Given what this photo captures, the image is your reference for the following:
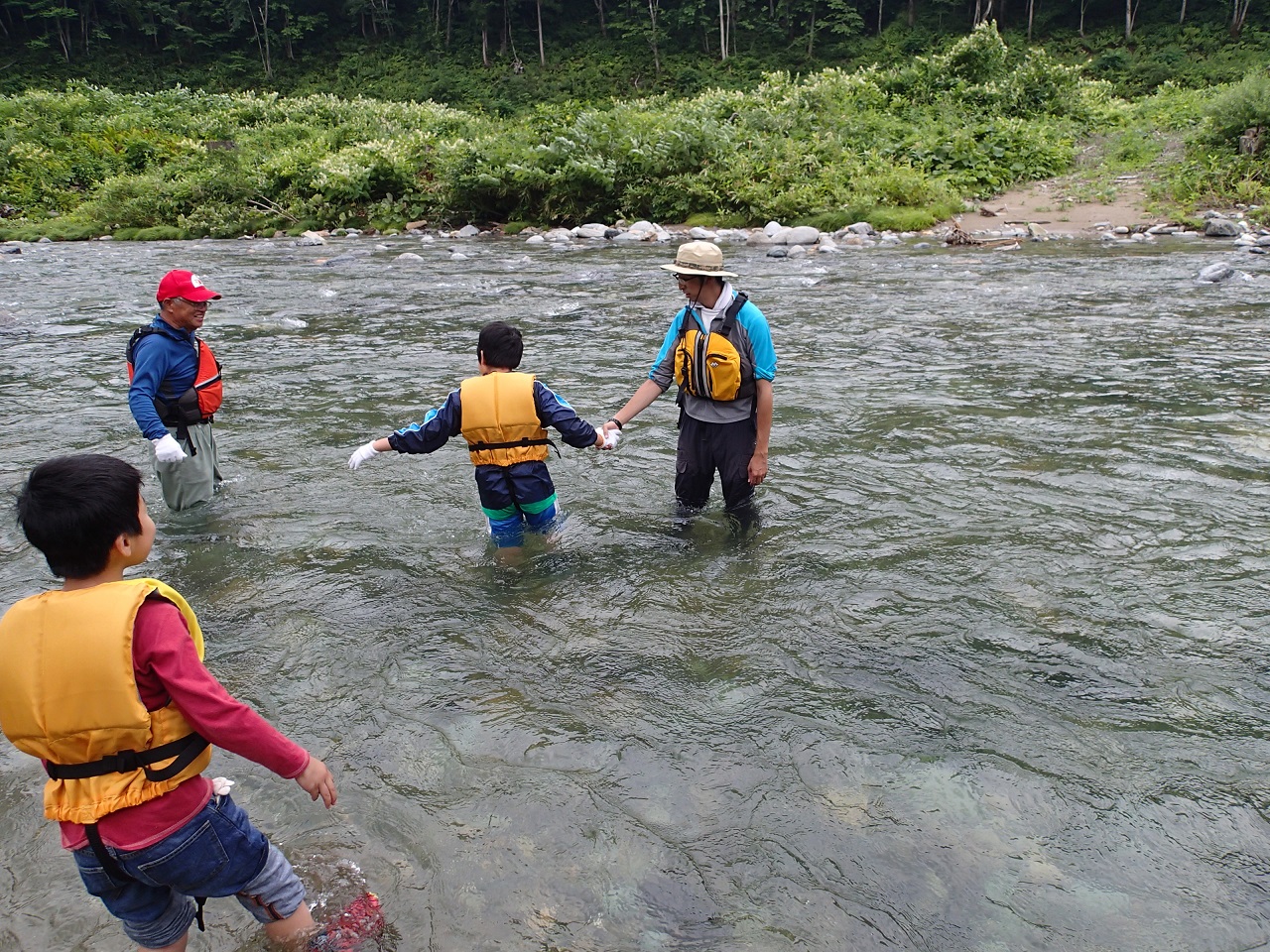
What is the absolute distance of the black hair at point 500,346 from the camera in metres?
5.07

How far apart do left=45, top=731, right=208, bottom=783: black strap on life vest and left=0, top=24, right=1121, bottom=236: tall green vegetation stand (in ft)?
71.6

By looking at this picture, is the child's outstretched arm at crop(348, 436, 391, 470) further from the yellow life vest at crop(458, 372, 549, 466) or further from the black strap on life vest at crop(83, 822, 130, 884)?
the black strap on life vest at crop(83, 822, 130, 884)

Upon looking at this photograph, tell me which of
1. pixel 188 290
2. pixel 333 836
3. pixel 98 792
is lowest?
pixel 333 836

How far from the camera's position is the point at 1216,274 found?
14.4m

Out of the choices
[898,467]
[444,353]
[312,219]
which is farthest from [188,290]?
[312,219]

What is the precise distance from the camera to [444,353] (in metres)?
11.8

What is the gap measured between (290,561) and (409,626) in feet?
4.43

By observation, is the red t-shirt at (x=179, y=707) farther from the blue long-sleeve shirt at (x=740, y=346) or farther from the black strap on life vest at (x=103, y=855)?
the blue long-sleeve shirt at (x=740, y=346)

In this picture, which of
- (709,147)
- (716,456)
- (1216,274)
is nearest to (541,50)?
(709,147)

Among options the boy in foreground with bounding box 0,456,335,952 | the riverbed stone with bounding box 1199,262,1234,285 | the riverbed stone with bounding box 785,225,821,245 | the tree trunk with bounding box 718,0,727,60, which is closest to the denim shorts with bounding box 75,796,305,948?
the boy in foreground with bounding box 0,456,335,952

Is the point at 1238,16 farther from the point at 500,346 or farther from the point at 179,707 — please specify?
the point at 179,707

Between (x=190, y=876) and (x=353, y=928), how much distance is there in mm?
700

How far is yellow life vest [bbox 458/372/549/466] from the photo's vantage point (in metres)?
5.12

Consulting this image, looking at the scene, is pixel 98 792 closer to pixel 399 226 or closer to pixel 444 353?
pixel 444 353
